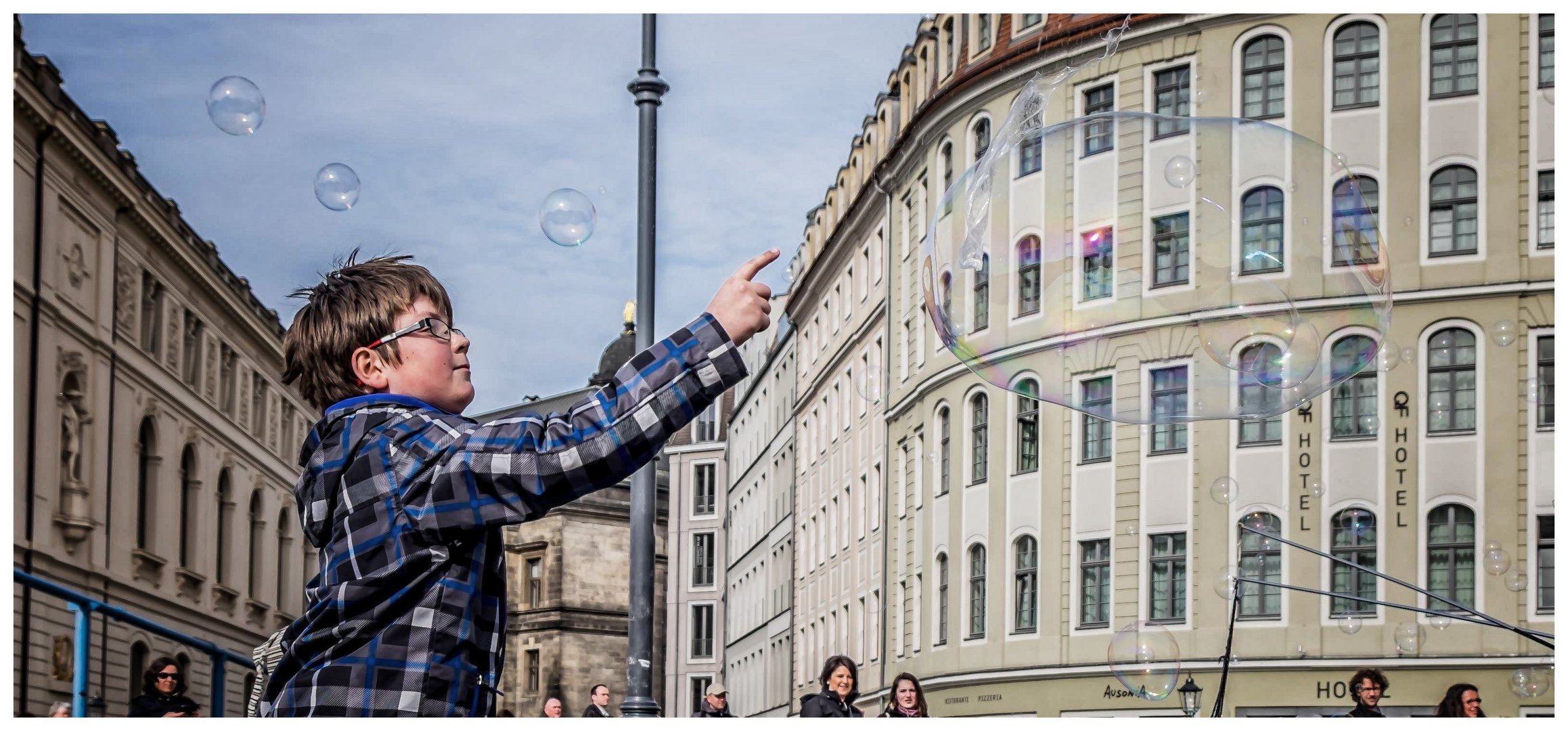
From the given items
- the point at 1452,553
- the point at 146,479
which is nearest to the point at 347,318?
the point at 1452,553

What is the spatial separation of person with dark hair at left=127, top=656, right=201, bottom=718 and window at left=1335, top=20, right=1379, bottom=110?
25.7 metres

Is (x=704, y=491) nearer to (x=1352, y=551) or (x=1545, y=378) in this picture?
(x=1352, y=551)

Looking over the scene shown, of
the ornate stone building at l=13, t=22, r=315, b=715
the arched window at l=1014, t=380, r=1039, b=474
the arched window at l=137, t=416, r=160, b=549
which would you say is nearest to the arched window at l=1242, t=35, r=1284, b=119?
the arched window at l=1014, t=380, r=1039, b=474

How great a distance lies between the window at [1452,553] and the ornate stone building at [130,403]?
56.3ft

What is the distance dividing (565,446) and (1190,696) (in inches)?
1025

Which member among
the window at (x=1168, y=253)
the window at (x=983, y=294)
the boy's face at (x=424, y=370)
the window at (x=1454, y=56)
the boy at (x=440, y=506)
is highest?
the window at (x=1454, y=56)

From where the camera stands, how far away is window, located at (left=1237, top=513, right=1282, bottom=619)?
30.6 metres

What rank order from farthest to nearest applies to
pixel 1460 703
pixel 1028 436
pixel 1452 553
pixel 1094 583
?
1. pixel 1028 436
2. pixel 1094 583
3. pixel 1452 553
4. pixel 1460 703

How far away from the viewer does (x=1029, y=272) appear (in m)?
8.94

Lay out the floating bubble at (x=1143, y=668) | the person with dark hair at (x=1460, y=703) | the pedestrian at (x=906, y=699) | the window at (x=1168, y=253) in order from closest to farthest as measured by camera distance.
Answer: the window at (x=1168, y=253), the pedestrian at (x=906, y=699), the person with dark hair at (x=1460, y=703), the floating bubble at (x=1143, y=668)

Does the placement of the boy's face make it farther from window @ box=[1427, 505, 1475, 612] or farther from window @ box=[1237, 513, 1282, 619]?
window @ box=[1237, 513, 1282, 619]

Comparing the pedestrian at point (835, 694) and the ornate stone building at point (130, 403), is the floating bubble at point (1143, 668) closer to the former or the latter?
the pedestrian at point (835, 694)

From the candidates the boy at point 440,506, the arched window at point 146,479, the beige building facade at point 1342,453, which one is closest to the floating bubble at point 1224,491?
the beige building facade at point 1342,453

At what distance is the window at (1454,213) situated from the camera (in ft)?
98.2
